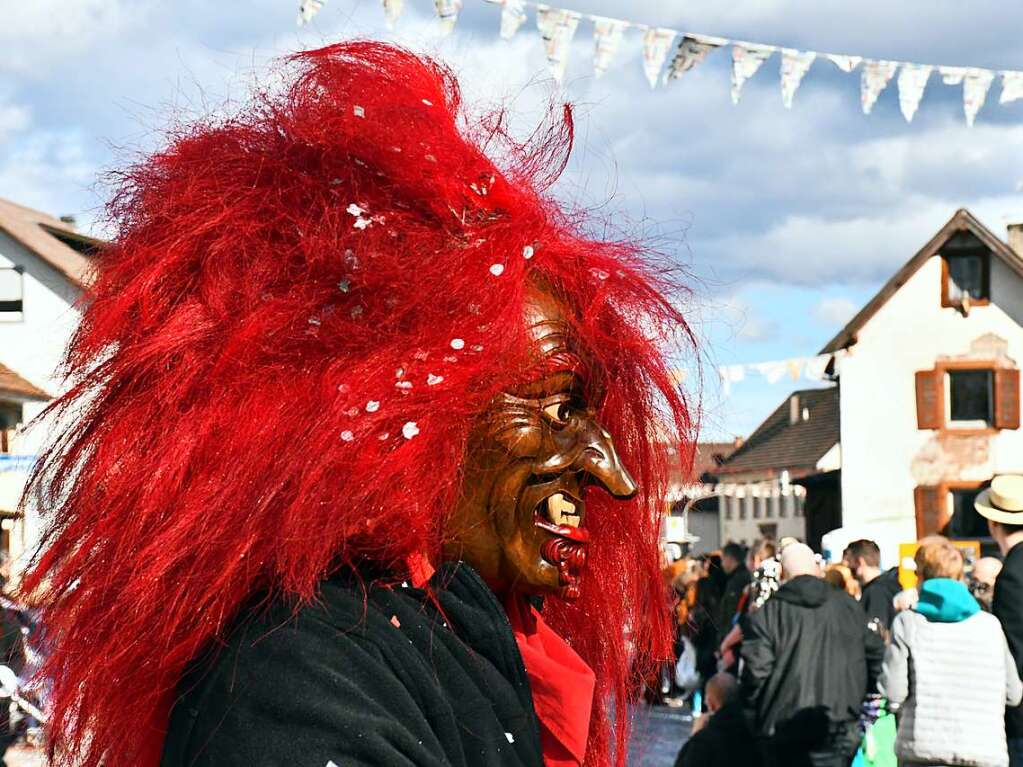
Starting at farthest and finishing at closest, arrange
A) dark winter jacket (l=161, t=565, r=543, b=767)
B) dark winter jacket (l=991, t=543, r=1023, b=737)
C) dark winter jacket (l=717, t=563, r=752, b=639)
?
dark winter jacket (l=717, t=563, r=752, b=639) → dark winter jacket (l=991, t=543, r=1023, b=737) → dark winter jacket (l=161, t=565, r=543, b=767)

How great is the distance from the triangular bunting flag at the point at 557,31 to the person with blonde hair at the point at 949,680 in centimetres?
394

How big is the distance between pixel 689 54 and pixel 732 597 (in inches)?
179

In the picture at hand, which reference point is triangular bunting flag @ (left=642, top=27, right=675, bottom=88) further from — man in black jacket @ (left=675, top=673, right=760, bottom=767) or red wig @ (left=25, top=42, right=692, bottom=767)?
red wig @ (left=25, top=42, right=692, bottom=767)

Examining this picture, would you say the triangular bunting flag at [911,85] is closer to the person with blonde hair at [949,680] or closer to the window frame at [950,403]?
the person with blonde hair at [949,680]

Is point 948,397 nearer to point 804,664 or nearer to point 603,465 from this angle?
point 804,664

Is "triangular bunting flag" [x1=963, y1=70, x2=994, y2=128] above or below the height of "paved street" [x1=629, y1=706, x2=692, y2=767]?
above

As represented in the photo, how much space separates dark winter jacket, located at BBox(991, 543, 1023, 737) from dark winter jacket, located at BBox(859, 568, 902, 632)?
2542 mm

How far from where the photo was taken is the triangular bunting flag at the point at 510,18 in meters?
8.00

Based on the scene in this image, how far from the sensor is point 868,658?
7215 millimetres

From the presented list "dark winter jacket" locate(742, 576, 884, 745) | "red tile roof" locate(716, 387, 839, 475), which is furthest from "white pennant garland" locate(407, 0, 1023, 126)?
"red tile roof" locate(716, 387, 839, 475)

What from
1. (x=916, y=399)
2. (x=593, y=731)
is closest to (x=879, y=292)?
(x=916, y=399)

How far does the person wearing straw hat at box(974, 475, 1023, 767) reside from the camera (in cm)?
580

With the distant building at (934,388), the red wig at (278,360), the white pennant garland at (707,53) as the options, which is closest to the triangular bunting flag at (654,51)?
the white pennant garland at (707,53)

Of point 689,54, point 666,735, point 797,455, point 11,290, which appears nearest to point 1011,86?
point 689,54
